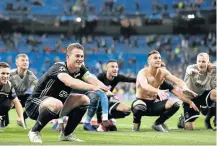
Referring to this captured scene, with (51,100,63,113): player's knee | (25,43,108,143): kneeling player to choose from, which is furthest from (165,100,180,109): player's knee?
(51,100,63,113): player's knee

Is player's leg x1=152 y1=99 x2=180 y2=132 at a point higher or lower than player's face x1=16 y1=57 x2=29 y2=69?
lower

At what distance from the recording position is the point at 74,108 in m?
Result: 8.95

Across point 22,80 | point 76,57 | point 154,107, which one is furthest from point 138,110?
point 76,57

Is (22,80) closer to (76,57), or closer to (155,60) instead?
(155,60)

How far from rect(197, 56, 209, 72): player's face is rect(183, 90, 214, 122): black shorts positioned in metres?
0.63

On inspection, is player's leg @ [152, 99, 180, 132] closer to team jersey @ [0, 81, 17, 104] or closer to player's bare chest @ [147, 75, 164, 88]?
player's bare chest @ [147, 75, 164, 88]

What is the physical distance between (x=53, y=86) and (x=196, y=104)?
591 cm

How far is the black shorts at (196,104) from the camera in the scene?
13400mm

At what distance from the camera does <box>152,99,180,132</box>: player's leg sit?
12312 millimetres

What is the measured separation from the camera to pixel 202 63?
13117mm

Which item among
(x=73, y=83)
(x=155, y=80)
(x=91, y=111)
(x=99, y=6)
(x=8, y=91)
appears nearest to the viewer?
(x=73, y=83)

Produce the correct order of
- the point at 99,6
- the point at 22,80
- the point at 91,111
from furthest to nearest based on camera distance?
the point at 99,6
the point at 22,80
the point at 91,111

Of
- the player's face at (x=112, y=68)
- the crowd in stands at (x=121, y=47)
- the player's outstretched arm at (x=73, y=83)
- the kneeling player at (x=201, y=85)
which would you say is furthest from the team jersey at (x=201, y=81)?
the crowd in stands at (x=121, y=47)

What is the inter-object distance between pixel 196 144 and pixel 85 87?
215 centimetres
